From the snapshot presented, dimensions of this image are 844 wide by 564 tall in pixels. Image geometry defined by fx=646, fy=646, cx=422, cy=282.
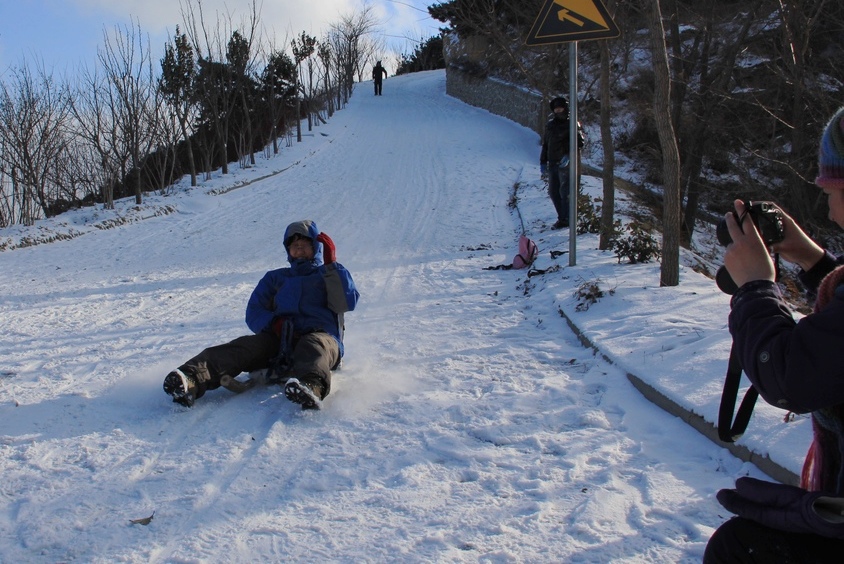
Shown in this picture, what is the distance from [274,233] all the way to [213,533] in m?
8.88

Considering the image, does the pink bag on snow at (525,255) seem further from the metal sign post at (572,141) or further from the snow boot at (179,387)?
the snow boot at (179,387)

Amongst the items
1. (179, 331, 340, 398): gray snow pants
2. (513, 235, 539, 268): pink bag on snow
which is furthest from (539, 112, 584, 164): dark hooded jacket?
(179, 331, 340, 398): gray snow pants

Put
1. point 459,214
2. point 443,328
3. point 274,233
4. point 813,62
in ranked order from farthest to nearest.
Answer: point 813,62 < point 459,214 < point 274,233 < point 443,328

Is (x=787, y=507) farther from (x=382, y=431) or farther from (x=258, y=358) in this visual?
(x=258, y=358)

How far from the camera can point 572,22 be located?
238 inches

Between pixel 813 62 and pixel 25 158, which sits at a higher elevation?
pixel 813 62

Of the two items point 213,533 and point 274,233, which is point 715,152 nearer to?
point 274,233

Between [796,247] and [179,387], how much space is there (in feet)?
10.9

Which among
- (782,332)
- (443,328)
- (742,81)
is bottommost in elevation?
(443,328)

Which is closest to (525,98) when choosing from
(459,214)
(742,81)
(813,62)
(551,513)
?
(742,81)

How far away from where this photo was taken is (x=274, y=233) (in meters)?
11.2

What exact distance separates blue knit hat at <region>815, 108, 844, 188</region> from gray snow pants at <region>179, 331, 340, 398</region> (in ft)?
9.96

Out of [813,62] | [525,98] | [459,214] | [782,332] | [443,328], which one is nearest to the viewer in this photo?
[782,332]

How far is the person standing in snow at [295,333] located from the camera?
3.96 m
